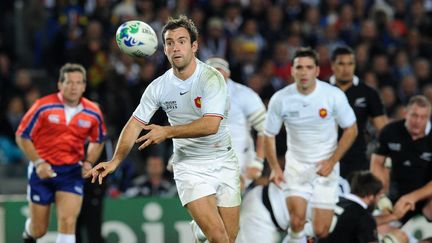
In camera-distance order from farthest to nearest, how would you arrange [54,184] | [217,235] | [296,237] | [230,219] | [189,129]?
[54,184], [296,237], [230,219], [217,235], [189,129]

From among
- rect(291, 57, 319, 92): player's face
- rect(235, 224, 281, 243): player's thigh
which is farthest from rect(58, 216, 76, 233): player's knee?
rect(291, 57, 319, 92): player's face

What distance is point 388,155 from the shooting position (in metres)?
10.8

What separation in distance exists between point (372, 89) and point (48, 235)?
4.23 metres

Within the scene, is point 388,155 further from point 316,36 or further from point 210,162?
point 316,36

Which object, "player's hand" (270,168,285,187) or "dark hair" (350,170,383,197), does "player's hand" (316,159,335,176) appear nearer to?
"dark hair" (350,170,383,197)

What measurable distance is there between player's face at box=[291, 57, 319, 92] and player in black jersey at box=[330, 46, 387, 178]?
103 cm

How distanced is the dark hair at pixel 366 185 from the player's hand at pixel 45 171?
2983mm

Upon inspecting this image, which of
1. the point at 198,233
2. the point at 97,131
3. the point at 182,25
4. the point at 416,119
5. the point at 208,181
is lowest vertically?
the point at 198,233

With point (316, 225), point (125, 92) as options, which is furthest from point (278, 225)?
point (125, 92)

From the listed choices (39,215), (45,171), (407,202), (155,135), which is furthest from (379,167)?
(155,135)

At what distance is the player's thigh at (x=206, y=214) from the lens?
8227mm

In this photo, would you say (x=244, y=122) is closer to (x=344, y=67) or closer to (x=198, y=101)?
(x=344, y=67)

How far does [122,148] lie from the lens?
7930 millimetres

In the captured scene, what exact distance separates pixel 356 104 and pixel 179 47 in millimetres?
3433
